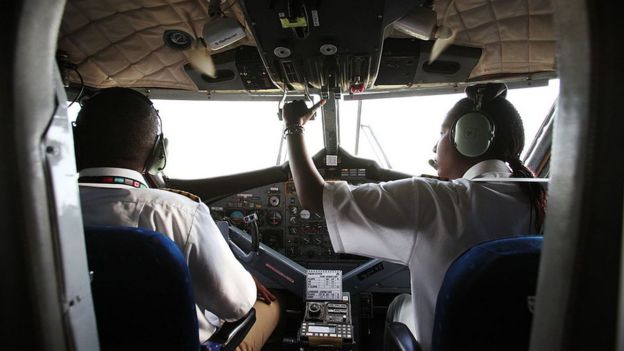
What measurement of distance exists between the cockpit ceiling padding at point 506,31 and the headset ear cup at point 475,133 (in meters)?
0.68

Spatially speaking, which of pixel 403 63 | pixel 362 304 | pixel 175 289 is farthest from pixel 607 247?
pixel 362 304

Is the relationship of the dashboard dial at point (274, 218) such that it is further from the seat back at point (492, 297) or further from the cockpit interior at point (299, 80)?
the seat back at point (492, 297)

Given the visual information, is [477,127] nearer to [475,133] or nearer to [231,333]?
[475,133]

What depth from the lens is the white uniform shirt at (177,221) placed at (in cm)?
106

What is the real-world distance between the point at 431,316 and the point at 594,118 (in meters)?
0.87

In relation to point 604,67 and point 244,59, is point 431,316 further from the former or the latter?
point 244,59

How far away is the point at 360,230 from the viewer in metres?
1.06

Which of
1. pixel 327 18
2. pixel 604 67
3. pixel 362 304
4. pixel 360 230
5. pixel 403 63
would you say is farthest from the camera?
pixel 362 304

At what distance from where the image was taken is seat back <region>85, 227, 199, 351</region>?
795 millimetres

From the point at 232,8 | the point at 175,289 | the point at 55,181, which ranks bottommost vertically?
the point at 175,289

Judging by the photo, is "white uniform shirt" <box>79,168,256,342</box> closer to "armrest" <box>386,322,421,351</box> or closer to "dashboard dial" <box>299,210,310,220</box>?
"armrest" <box>386,322,421,351</box>

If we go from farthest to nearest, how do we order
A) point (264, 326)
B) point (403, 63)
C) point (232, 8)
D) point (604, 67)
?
point (403, 63)
point (264, 326)
point (232, 8)
point (604, 67)

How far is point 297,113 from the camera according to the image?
128cm

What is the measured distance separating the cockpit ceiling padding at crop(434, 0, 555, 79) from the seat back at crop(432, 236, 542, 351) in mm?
1257
